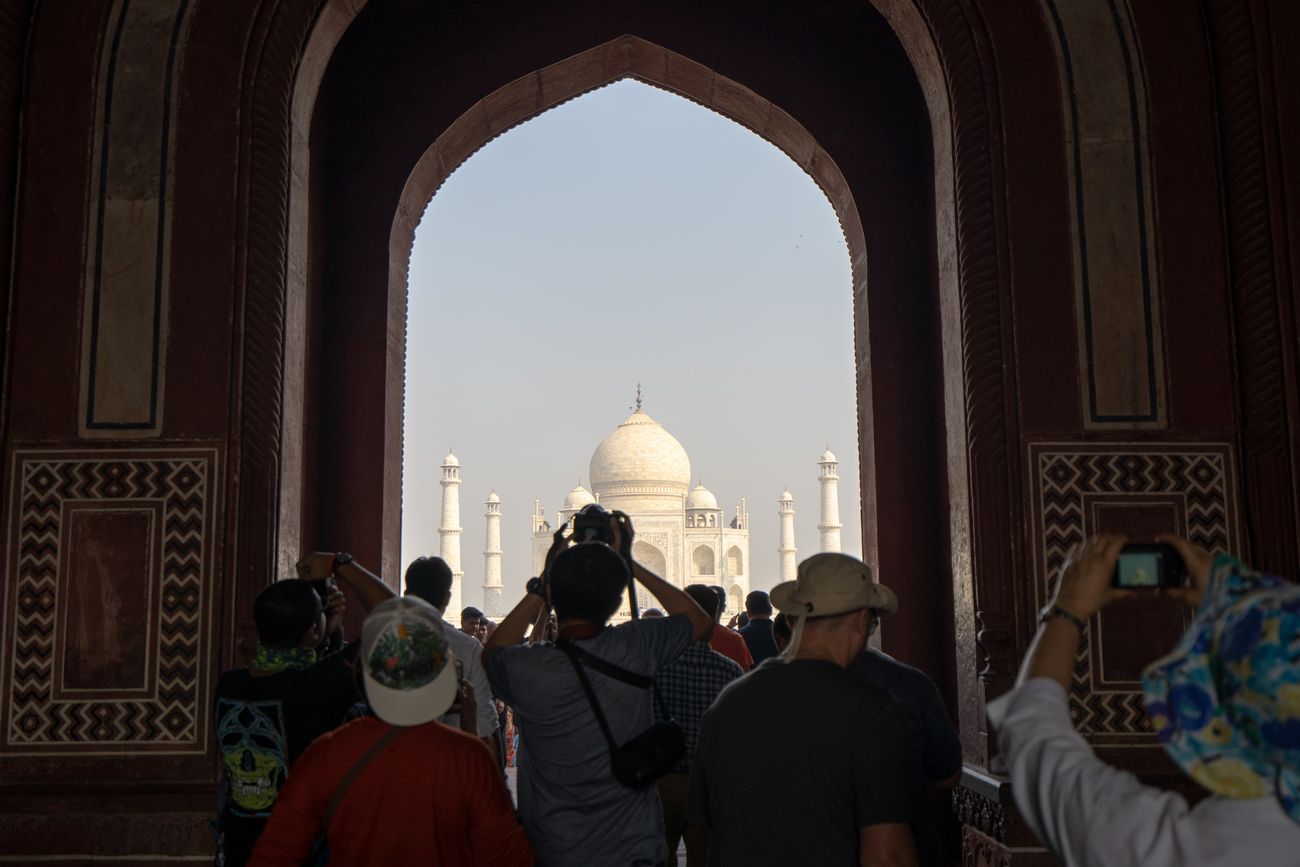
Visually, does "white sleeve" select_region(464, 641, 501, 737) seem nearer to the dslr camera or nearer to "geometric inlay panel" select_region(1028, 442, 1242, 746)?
the dslr camera

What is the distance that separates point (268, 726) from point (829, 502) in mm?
43536

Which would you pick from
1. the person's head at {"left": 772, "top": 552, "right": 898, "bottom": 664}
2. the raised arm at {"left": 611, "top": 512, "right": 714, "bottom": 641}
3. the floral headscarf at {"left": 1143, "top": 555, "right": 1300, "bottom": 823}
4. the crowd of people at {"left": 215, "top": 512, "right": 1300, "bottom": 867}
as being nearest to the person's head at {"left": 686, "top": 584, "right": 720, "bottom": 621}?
the crowd of people at {"left": 215, "top": 512, "right": 1300, "bottom": 867}

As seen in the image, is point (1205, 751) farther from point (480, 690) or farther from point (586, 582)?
point (480, 690)

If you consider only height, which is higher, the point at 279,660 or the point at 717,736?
the point at 279,660

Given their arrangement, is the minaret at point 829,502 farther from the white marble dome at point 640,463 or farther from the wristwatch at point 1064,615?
the wristwatch at point 1064,615

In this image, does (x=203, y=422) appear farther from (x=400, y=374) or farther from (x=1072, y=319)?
(x=1072, y=319)

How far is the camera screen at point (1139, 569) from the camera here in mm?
1522

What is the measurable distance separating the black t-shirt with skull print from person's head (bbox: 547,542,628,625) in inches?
16.4

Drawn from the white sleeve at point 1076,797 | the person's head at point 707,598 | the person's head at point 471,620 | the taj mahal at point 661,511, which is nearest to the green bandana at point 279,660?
the white sleeve at point 1076,797

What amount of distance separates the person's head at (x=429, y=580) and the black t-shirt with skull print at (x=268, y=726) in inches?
33.3

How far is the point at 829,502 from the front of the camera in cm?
4550

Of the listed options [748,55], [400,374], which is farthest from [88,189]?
[748,55]

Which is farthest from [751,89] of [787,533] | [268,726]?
[787,533]

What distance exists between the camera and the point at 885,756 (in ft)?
7.11
